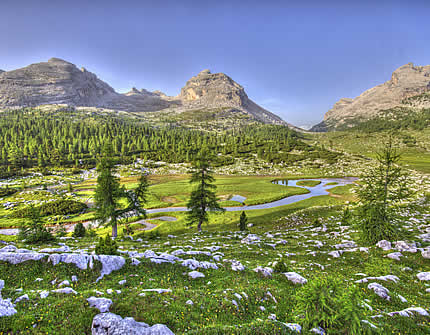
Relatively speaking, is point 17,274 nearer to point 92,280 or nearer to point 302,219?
point 92,280

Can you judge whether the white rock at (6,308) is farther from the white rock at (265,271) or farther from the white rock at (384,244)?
the white rock at (384,244)

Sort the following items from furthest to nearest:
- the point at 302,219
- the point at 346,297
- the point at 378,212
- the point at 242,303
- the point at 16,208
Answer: the point at 16,208
the point at 302,219
the point at 378,212
the point at 242,303
the point at 346,297

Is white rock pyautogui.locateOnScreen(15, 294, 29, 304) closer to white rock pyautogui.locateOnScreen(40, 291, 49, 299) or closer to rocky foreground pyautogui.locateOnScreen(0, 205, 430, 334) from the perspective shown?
rocky foreground pyautogui.locateOnScreen(0, 205, 430, 334)

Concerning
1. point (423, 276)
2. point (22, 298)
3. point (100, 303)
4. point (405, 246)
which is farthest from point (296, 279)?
point (22, 298)

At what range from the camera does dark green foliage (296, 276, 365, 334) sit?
22.7ft

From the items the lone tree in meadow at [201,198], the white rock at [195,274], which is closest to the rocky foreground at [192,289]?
the white rock at [195,274]

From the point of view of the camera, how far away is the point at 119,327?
7.16 meters

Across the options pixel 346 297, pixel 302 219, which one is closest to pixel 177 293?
pixel 346 297

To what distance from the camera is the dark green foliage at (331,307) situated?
6.93 meters

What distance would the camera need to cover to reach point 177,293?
1065 cm

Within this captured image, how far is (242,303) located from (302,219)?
36.6 metres

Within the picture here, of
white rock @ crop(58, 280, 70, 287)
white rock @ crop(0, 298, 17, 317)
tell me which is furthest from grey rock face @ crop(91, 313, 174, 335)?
white rock @ crop(58, 280, 70, 287)

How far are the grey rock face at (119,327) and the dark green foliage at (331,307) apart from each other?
5689 millimetres

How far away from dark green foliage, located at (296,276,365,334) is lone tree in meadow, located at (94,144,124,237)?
31.1m
